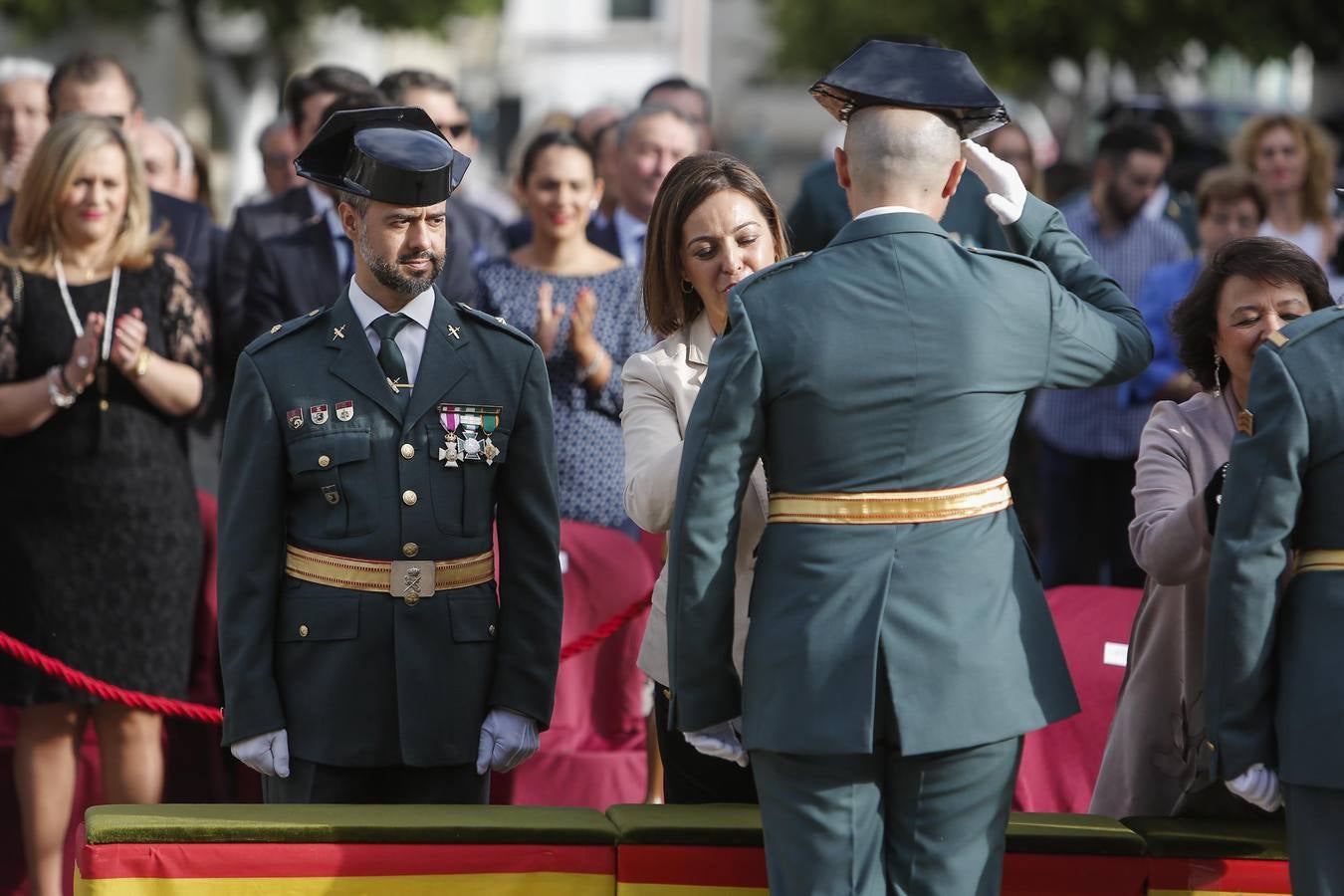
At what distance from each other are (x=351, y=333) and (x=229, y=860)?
1.08 m

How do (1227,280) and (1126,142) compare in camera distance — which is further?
(1126,142)

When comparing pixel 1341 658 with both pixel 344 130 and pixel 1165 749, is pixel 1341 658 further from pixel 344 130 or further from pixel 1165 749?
pixel 344 130

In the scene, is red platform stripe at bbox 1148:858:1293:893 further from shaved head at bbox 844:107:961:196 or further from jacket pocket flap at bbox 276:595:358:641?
jacket pocket flap at bbox 276:595:358:641

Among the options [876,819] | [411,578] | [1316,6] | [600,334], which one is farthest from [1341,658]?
[1316,6]

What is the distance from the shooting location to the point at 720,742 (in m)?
3.32

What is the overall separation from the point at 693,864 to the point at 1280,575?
1.21 metres

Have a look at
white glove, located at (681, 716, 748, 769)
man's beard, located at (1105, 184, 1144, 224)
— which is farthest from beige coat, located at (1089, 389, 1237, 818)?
man's beard, located at (1105, 184, 1144, 224)

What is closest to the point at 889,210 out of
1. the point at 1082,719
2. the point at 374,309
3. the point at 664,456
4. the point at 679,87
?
the point at 664,456

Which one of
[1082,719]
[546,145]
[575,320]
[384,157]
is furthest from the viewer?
[546,145]

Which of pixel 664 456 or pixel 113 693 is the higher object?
pixel 664 456

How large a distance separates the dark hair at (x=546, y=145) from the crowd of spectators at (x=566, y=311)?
0.02m

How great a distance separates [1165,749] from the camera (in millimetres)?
3965

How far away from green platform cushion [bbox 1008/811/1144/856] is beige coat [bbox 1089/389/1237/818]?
0.36m

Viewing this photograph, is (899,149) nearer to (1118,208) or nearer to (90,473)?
(90,473)
